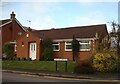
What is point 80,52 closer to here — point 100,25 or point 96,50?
A: point 100,25

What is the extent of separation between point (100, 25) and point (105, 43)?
463 inches

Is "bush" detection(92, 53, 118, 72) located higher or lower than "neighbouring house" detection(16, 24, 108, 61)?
lower

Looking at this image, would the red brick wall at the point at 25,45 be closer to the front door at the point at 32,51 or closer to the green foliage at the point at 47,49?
the front door at the point at 32,51

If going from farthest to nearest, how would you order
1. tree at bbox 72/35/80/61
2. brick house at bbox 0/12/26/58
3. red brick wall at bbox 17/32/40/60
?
brick house at bbox 0/12/26/58, red brick wall at bbox 17/32/40/60, tree at bbox 72/35/80/61

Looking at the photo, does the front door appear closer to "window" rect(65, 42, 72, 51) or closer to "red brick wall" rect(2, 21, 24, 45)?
"window" rect(65, 42, 72, 51)

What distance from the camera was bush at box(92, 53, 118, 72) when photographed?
2584cm

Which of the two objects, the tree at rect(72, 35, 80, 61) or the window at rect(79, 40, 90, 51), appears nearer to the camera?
the window at rect(79, 40, 90, 51)

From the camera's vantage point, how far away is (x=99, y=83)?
18672 millimetres

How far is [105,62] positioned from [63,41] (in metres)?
15.4

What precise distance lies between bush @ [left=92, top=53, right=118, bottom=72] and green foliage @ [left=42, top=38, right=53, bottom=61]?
46.3 feet

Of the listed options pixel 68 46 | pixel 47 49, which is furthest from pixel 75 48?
pixel 47 49

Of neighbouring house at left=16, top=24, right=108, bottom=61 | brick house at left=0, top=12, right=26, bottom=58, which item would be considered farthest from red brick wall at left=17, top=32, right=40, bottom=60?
brick house at left=0, top=12, right=26, bottom=58

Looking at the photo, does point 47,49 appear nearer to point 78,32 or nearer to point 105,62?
point 78,32

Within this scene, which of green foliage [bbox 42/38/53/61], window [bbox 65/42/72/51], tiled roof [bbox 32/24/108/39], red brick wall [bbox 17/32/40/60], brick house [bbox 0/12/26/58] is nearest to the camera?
tiled roof [bbox 32/24/108/39]
